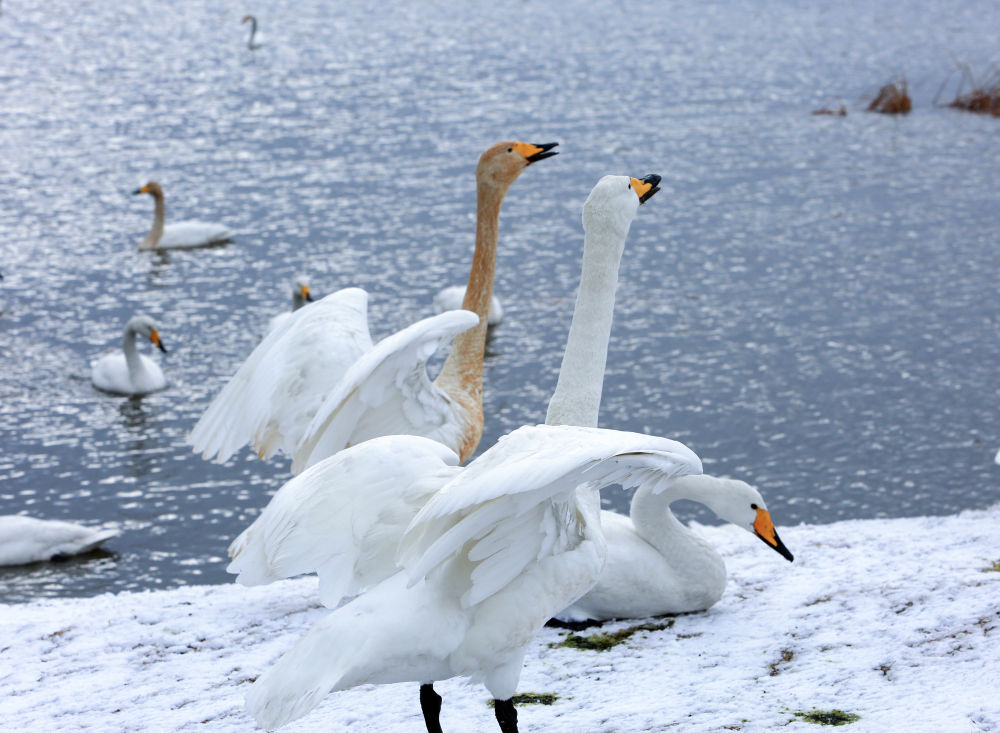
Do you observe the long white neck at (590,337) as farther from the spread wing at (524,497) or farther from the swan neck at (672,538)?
the swan neck at (672,538)

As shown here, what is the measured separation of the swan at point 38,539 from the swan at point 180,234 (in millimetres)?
7061

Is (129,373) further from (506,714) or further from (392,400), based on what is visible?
(506,714)

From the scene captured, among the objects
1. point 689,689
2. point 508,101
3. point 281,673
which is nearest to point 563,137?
point 508,101

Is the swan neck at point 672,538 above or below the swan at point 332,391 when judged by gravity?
below

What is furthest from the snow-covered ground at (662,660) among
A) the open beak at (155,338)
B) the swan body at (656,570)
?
the open beak at (155,338)

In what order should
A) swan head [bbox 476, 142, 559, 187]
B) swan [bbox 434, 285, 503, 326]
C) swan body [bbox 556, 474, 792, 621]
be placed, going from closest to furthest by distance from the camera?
swan body [bbox 556, 474, 792, 621], swan head [bbox 476, 142, 559, 187], swan [bbox 434, 285, 503, 326]

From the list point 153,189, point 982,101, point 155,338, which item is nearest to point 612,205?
point 155,338

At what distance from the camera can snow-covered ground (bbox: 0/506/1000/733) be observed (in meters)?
4.33

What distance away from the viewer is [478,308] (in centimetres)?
680

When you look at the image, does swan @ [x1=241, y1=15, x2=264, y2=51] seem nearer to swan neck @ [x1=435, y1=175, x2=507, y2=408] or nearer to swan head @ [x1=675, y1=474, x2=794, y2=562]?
swan neck @ [x1=435, y1=175, x2=507, y2=408]

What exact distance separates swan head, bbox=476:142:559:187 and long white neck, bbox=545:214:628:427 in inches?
102

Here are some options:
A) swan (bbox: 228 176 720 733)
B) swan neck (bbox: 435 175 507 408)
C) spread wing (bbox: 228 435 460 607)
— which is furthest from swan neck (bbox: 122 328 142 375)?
spread wing (bbox: 228 435 460 607)

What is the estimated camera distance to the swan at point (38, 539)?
7902 millimetres

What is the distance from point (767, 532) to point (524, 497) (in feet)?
9.64
